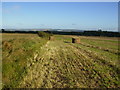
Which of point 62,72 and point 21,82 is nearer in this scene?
point 21,82

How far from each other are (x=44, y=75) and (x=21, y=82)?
63.0 inches

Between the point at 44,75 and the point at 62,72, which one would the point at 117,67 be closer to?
the point at 62,72

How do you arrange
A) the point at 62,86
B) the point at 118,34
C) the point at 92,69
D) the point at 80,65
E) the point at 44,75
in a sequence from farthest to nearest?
1. the point at 118,34
2. the point at 80,65
3. the point at 92,69
4. the point at 44,75
5. the point at 62,86

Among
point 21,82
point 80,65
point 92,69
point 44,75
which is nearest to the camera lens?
point 21,82

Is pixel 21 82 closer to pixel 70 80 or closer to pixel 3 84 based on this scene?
pixel 3 84

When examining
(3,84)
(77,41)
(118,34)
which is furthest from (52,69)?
(118,34)

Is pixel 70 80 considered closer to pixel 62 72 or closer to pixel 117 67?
pixel 62 72

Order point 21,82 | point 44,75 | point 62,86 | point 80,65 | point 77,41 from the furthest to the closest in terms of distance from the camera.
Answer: point 77,41
point 80,65
point 44,75
point 21,82
point 62,86

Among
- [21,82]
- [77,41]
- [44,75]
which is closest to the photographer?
[21,82]

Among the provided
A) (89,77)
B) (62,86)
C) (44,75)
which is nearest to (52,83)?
(62,86)

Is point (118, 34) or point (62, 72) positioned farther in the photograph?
point (118, 34)

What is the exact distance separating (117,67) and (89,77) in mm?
2843

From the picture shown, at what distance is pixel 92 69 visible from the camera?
11.3 metres

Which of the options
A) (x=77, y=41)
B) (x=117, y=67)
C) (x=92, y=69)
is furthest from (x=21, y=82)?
(x=77, y=41)
